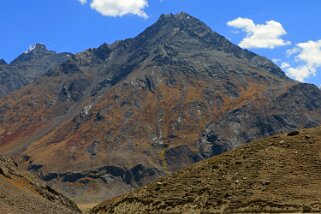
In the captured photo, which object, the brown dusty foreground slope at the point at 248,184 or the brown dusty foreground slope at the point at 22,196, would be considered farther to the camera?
the brown dusty foreground slope at the point at 248,184

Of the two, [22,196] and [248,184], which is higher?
[22,196]

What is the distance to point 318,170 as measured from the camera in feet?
174

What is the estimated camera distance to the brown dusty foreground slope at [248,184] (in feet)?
165

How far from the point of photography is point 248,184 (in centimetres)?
5394

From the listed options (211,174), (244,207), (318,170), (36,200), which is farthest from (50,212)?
(318,170)

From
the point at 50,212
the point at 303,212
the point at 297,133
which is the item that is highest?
the point at 297,133

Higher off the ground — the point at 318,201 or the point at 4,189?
the point at 4,189

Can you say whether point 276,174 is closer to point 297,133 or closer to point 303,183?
point 303,183

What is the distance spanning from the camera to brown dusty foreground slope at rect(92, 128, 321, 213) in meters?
50.2

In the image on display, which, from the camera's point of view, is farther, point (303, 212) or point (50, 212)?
point (303, 212)

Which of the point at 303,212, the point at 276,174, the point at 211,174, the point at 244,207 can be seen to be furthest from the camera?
the point at 211,174

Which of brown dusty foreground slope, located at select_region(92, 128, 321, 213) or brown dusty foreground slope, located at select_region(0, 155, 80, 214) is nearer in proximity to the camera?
brown dusty foreground slope, located at select_region(0, 155, 80, 214)

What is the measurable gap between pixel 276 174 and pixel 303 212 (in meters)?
7.84

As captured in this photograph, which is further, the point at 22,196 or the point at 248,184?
the point at 248,184
